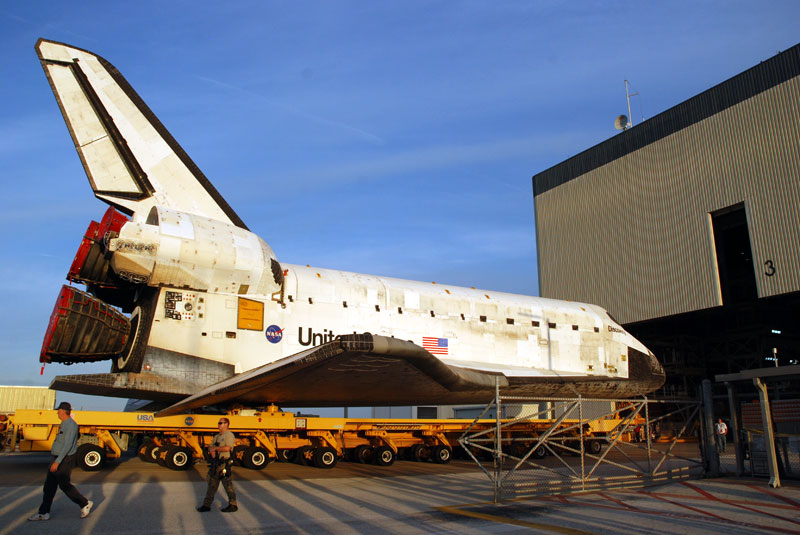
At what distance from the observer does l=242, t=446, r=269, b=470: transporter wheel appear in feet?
38.4

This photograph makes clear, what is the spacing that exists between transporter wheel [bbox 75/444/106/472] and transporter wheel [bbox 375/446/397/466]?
18.2 ft

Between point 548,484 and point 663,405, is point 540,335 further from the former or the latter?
point 663,405

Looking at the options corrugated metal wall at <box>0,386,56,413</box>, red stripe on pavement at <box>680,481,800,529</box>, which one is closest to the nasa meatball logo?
red stripe on pavement at <box>680,481,800,529</box>

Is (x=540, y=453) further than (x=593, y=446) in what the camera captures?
No

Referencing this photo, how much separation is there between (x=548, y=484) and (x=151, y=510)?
5.45 m

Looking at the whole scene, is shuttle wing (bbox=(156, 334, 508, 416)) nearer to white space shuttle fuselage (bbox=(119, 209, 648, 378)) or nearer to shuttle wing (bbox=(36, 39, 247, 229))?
white space shuttle fuselage (bbox=(119, 209, 648, 378))

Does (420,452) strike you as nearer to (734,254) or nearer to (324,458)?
(324,458)

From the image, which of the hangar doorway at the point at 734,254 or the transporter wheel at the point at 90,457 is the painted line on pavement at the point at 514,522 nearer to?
the transporter wheel at the point at 90,457

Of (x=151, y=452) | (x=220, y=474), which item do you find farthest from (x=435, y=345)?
(x=220, y=474)

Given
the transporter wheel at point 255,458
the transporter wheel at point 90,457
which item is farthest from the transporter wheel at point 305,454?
the transporter wheel at point 90,457

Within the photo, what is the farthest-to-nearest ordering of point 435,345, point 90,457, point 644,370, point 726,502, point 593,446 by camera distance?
point 644,370 → point 593,446 → point 435,345 → point 90,457 → point 726,502

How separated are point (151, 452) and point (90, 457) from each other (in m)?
1.62

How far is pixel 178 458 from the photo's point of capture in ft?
37.3

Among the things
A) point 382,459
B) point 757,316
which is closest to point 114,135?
point 382,459
